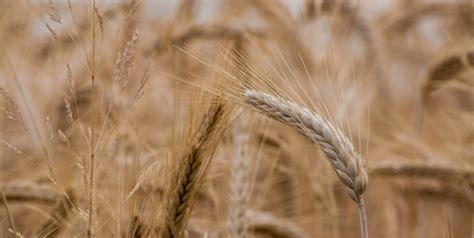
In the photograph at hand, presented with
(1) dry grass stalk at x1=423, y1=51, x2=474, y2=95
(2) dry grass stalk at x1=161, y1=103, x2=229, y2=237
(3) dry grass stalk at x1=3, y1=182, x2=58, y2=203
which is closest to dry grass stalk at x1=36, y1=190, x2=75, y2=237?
(3) dry grass stalk at x1=3, y1=182, x2=58, y2=203

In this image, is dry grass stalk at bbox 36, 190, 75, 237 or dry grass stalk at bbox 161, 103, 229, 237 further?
dry grass stalk at bbox 36, 190, 75, 237

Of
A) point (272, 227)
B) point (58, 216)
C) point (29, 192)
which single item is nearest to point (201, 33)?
point (272, 227)

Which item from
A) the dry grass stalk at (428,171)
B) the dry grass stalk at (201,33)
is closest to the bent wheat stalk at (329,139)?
the dry grass stalk at (428,171)

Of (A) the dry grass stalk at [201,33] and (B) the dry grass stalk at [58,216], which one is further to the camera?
(A) the dry grass stalk at [201,33]

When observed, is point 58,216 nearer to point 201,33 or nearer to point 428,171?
point 428,171

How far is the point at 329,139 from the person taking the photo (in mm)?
979

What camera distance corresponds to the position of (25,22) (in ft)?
7.61

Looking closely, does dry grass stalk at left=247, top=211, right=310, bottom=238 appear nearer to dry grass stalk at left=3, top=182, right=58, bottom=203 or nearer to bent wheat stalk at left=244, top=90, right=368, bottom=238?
dry grass stalk at left=3, top=182, right=58, bottom=203

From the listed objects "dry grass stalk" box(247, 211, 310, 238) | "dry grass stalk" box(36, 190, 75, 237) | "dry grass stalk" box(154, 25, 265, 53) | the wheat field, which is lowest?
"dry grass stalk" box(36, 190, 75, 237)

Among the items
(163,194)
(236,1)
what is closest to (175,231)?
Result: (163,194)

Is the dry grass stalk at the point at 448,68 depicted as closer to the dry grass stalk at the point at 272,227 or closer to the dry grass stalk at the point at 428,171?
the dry grass stalk at the point at 428,171

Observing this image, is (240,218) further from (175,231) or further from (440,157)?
(440,157)

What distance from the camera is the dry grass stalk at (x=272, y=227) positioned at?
1.64 metres

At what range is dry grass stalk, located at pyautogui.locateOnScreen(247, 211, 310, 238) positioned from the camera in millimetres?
1637
